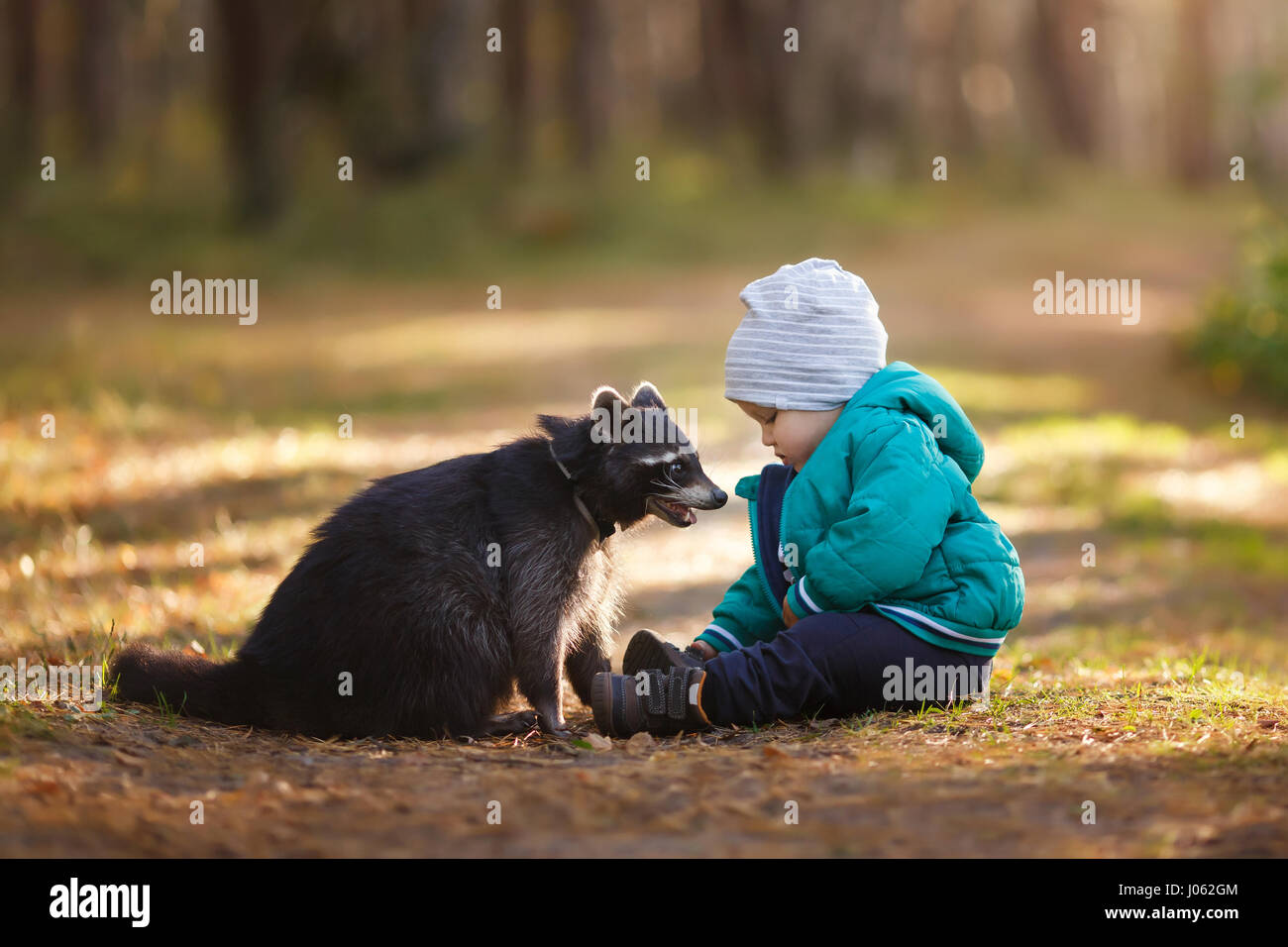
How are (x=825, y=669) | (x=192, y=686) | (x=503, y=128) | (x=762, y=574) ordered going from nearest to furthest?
(x=825, y=669)
(x=192, y=686)
(x=762, y=574)
(x=503, y=128)

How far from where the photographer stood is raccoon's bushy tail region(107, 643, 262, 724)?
192 inches

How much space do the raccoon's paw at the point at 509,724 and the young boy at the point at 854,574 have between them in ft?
1.33

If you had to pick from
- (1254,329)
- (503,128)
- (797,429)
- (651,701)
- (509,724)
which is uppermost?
(503,128)

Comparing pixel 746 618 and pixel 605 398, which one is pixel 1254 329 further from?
pixel 605 398

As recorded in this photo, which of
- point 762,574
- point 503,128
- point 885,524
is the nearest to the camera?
point 885,524

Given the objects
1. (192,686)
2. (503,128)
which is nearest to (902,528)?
(192,686)

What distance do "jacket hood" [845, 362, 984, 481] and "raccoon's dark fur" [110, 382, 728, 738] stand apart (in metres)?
0.76

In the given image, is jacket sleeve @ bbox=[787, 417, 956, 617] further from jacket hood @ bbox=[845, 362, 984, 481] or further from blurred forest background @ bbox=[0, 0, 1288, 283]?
blurred forest background @ bbox=[0, 0, 1288, 283]

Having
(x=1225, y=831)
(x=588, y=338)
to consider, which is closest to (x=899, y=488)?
(x=1225, y=831)

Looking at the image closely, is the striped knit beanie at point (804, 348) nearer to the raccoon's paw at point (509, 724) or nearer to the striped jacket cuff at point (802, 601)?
the striped jacket cuff at point (802, 601)

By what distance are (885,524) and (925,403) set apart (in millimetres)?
601

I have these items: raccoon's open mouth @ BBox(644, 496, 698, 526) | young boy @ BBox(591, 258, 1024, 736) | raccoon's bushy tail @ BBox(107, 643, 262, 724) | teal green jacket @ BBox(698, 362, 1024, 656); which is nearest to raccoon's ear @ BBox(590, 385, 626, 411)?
raccoon's open mouth @ BBox(644, 496, 698, 526)

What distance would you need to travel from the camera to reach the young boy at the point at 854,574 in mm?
4707

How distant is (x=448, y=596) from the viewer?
485 centimetres
